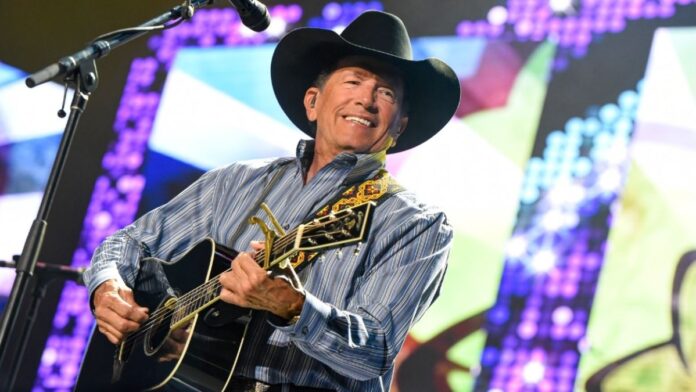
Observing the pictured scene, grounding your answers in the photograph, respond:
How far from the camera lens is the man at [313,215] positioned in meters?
2.39

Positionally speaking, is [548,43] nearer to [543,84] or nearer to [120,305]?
[543,84]

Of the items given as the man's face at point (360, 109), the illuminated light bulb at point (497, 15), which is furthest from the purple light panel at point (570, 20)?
the man's face at point (360, 109)

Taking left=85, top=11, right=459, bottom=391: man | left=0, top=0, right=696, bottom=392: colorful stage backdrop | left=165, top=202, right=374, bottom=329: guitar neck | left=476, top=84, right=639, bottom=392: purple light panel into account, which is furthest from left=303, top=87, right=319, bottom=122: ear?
left=476, top=84, right=639, bottom=392: purple light panel

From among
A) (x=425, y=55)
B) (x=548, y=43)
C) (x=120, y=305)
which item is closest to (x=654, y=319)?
(x=548, y=43)

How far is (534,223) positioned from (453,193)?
40 cm

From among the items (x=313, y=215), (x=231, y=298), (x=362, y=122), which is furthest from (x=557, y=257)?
(x=231, y=298)

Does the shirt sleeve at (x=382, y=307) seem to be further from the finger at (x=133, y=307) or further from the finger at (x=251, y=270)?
the finger at (x=133, y=307)

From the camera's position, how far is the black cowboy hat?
9.87 ft

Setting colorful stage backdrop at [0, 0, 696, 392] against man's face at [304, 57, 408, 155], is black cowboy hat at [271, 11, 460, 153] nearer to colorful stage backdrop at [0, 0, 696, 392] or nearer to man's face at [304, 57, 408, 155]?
man's face at [304, 57, 408, 155]

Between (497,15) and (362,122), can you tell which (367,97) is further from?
(497,15)

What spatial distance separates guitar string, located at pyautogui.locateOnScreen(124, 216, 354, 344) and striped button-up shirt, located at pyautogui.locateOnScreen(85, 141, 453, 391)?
0.15 metres

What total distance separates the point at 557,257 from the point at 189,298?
6.30 ft

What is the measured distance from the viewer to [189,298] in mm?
2652

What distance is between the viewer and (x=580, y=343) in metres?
3.93
